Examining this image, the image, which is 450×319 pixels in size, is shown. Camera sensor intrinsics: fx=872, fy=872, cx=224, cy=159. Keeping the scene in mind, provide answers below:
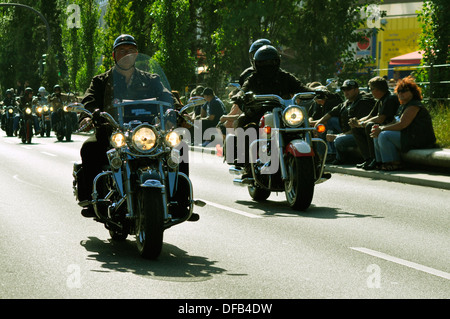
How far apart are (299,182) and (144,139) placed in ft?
11.3

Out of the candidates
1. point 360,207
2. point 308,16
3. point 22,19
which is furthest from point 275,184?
point 22,19

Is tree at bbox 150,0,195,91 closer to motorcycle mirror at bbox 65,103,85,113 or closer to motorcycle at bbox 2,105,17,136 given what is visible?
motorcycle at bbox 2,105,17,136

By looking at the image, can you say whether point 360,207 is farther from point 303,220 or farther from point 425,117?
point 425,117

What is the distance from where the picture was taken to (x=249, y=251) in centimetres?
758

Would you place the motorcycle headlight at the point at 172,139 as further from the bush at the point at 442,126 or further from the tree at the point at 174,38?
the tree at the point at 174,38

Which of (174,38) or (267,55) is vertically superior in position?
(174,38)

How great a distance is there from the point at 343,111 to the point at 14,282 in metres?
10.5

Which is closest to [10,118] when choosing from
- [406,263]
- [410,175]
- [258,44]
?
[410,175]

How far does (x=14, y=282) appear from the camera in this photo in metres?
6.19

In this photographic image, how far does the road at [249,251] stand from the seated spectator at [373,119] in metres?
2.36

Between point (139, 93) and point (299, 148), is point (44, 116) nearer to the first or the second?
point (299, 148)

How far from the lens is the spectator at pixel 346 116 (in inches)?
611

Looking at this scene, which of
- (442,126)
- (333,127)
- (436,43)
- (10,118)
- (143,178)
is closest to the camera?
(143,178)

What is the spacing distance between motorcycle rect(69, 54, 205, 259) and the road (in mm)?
313
